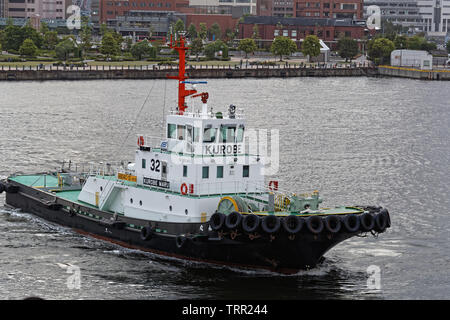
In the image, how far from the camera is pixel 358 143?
59562mm

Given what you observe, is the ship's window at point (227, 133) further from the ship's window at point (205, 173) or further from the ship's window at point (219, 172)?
the ship's window at point (205, 173)

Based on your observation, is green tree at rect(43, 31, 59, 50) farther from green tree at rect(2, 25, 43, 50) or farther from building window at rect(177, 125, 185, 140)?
building window at rect(177, 125, 185, 140)

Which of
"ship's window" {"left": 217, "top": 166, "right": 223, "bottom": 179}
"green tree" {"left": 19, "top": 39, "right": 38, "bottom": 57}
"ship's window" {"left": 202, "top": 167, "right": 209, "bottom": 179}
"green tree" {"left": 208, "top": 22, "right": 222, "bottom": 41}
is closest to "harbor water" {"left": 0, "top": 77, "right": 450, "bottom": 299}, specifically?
"ship's window" {"left": 202, "top": 167, "right": 209, "bottom": 179}

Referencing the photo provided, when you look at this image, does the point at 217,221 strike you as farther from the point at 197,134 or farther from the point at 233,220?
the point at 197,134

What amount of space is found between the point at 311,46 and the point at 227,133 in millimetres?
111532

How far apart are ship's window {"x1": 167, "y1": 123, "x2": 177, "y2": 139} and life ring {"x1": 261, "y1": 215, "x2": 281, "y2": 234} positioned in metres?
5.59

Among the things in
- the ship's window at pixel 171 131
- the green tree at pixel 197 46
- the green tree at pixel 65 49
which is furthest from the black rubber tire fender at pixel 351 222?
the green tree at pixel 197 46

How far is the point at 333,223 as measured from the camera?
89.6 feet

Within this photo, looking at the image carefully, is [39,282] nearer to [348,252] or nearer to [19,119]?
[348,252]

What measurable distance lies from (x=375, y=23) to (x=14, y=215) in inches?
6667

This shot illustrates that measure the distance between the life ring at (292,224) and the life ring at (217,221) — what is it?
2024mm

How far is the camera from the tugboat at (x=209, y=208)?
90.3ft

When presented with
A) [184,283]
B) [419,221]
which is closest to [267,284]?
[184,283]
